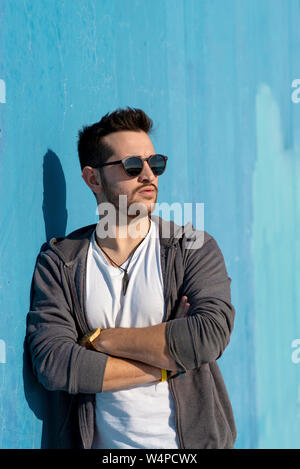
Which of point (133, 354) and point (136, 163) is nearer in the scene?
point (133, 354)

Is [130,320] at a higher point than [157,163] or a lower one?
lower

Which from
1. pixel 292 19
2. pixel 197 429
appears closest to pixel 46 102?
pixel 197 429

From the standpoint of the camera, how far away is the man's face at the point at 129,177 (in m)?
2.11

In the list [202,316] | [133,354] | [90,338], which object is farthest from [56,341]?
[202,316]

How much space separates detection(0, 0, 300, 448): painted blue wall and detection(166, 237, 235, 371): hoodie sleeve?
0.56 m

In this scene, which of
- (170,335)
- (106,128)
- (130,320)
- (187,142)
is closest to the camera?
(170,335)

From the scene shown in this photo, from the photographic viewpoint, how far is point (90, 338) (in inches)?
77.9

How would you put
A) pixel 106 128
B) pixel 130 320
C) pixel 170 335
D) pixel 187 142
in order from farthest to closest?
pixel 187 142
pixel 106 128
pixel 130 320
pixel 170 335

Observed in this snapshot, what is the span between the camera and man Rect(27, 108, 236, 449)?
1.94 meters

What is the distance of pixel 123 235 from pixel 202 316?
17.6 inches

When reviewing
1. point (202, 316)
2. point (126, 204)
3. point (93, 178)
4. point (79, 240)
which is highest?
point (93, 178)

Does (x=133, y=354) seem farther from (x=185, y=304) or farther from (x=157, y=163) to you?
(x=157, y=163)

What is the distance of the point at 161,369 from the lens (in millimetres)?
2008

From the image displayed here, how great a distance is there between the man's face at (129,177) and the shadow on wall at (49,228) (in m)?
0.23
